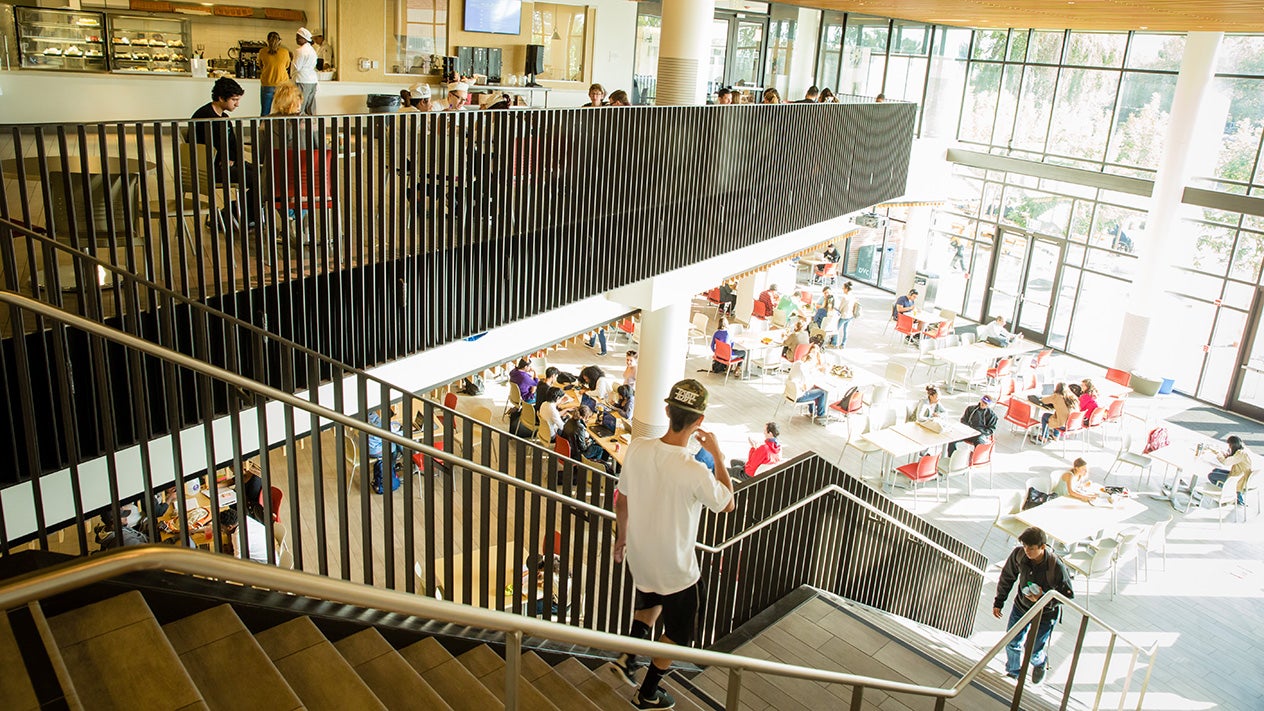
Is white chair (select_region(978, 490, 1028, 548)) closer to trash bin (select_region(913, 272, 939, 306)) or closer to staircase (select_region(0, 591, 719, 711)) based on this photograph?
staircase (select_region(0, 591, 719, 711))

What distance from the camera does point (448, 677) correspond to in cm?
367

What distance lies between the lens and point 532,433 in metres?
12.8

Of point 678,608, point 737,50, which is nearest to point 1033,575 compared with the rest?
point 678,608

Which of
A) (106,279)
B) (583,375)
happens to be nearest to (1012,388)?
(583,375)

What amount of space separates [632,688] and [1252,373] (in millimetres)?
17159

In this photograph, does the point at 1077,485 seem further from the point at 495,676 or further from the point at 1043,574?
the point at 495,676

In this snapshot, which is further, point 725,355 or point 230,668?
point 725,355

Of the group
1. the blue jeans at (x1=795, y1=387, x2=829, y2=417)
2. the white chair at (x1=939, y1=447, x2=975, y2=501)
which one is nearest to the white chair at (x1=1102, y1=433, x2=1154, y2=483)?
the white chair at (x1=939, y1=447, x2=975, y2=501)

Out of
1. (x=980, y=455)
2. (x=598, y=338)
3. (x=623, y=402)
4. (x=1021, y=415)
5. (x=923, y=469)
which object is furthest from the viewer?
(x=598, y=338)

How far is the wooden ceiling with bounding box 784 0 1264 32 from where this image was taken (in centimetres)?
1153

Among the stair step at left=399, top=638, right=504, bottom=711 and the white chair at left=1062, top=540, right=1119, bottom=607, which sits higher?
the stair step at left=399, top=638, right=504, bottom=711

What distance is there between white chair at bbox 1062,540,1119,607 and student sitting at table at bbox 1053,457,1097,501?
83 centimetres

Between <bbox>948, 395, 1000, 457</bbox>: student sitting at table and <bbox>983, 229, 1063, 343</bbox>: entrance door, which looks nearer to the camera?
<bbox>948, 395, 1000, 457</bbox>: student sitting at table

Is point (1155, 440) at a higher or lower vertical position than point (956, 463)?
higher
